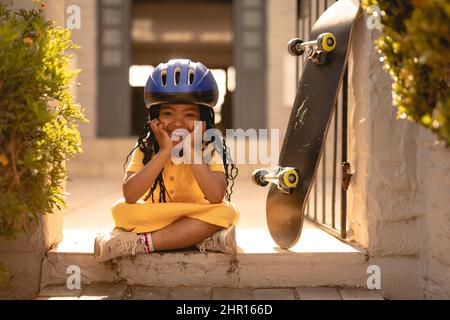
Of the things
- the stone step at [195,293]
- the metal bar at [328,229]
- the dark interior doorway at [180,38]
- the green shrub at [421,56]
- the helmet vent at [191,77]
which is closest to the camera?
the green shrub at [421,56]

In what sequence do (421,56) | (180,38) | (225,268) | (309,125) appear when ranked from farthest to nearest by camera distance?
(180,38)
(309,125)
(225,268)
(421,56)

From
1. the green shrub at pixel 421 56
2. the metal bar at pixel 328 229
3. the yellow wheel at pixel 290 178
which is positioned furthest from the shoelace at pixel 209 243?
the green shrub at pixel 421 56

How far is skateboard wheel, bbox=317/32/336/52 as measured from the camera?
275 centimetres

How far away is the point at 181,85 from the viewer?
8.63 feet

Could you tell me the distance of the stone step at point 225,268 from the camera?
8.79 ft

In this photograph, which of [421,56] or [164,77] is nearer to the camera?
[421,56]

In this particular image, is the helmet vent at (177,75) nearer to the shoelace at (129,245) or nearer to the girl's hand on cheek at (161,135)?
the girl's hand on cheek at (161,135)

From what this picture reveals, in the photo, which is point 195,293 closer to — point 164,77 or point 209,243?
point 209,243

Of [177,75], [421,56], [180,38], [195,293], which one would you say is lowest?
[195,293]

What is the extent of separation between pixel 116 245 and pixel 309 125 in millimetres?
1169

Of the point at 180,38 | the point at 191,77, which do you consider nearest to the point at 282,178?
the point at 191,77

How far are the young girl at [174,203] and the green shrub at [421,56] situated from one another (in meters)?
1.06

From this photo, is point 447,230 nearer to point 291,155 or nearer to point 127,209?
point 291,155

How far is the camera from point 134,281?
106 inches
